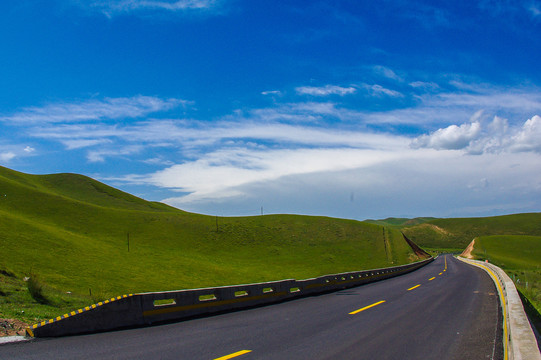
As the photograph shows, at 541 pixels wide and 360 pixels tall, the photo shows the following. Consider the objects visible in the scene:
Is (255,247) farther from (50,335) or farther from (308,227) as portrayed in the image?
(50,335)

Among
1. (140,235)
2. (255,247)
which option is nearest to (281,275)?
(255,247)

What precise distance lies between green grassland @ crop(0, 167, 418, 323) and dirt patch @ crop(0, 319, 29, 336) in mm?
934

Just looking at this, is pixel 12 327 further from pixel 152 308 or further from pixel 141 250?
pixel 141 250

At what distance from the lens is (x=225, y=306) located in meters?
14.3

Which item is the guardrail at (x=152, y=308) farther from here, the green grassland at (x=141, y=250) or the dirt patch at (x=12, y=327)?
the green grassland at (x=141, y=250)

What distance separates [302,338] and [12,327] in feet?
23.6

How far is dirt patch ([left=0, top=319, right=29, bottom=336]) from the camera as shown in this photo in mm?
9298

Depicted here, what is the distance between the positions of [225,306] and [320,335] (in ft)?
18.5

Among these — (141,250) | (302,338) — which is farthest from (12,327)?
(141,250)

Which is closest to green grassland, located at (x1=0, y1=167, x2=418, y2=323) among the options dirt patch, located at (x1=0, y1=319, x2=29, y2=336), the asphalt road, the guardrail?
dirt patch, located at (x1=0, y1=319, x2=29, y2=336)

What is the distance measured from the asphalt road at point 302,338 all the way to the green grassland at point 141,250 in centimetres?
439

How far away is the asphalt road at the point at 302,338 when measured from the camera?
7723 mm

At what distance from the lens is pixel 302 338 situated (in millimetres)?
9195

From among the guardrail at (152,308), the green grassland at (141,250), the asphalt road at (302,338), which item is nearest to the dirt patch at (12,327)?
the guardrail at (152,308)
